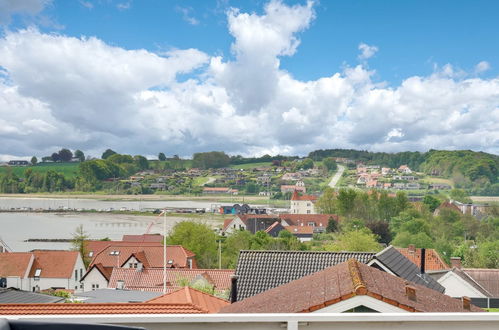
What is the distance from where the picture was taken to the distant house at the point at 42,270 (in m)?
13.9

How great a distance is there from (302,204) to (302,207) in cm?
32

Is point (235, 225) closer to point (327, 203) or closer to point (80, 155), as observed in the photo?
point (327, 203)

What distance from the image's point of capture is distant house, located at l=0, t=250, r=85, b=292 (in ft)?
45.5

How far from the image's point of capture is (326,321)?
724mm

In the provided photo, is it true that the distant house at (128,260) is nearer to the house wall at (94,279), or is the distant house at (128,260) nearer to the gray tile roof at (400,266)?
the house wall at (94,279)

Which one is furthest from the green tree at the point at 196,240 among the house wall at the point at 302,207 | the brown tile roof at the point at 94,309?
the brown tile roof at the point at 94,309

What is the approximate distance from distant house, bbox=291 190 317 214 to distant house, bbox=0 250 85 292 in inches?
695

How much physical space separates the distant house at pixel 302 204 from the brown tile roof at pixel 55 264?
17863 mm

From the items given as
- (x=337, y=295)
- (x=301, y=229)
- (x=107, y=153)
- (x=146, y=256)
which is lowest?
(x=301, y=229)

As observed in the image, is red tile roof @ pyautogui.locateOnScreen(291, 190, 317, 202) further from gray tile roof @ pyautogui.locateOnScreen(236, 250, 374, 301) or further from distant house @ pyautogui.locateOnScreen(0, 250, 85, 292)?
gray tile roof @ pyautogui.locateOnScreen(236, 250, 374, 301)

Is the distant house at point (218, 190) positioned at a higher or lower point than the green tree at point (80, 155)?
lower

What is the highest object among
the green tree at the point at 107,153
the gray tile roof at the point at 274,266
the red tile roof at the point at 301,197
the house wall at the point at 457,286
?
the green tree at the point at 107,153

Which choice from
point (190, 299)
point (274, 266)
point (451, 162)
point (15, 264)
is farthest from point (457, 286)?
point (451, 162)

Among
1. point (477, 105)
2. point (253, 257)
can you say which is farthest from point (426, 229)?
point (253, 257)
